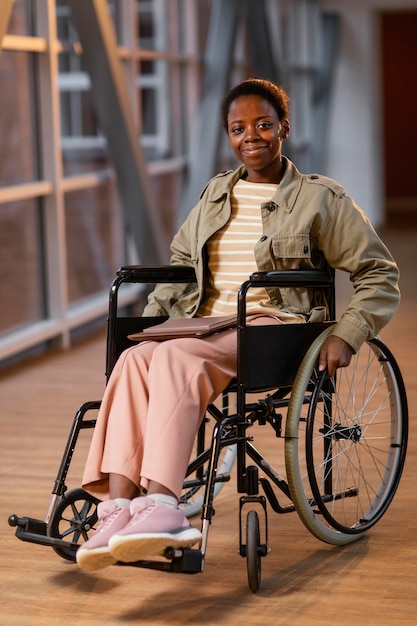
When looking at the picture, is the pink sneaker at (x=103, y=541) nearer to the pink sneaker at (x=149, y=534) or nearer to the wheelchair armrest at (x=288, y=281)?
the pink sneaker at (x=149, y=534)

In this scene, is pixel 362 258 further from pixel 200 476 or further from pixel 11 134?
pixel 11 134

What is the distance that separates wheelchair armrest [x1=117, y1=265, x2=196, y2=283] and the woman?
52 mm

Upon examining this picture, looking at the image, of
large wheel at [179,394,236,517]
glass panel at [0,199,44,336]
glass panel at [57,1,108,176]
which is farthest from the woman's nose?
glass panel at [0,199,44,336]

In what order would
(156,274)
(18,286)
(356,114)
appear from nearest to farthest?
(156,274) < (18,286) < (356,114)

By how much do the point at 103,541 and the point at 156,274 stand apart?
0.76m

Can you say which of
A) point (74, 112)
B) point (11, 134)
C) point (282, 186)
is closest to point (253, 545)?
point (282, 186)

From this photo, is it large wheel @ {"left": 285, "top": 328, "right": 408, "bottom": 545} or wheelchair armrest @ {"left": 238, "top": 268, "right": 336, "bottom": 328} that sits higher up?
wheelchair armrest @ {"left": 238, "top": 268, "right": 336, "bottom": 328}

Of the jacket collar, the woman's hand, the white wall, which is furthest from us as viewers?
the white wall

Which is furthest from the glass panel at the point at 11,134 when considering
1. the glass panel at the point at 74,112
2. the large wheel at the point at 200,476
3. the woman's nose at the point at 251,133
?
the woman's nose at the point at 251,133

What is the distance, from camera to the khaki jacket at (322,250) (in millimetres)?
2547

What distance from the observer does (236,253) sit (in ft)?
8.69

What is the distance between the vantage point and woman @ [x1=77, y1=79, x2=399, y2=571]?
222 centimetres

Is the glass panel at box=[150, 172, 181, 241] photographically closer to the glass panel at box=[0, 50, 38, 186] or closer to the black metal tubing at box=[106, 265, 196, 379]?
the glass panel at box=[0, 50, 38, 186]

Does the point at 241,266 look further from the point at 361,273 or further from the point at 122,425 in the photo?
the point at 122,425
